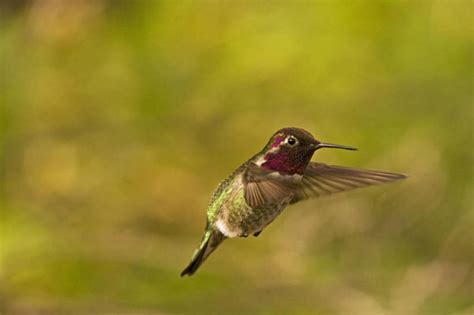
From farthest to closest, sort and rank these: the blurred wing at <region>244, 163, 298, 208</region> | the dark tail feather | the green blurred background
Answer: the green blurred background < the dark tail feather < the blurred wing at <region>244, 163, 298, 208</region>

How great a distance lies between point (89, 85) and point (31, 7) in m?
0.83

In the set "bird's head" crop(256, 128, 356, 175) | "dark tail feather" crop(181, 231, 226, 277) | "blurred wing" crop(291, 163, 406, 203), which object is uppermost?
"bird's head" crop(256, 128, 356, 175)

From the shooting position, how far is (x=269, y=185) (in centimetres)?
127

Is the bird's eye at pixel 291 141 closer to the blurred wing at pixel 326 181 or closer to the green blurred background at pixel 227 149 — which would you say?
the blurred wing at pixel 326 181

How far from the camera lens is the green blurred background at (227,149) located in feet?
11.5

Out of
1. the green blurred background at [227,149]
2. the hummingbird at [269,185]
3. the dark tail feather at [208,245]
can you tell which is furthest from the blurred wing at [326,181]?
the green blurred background at [227,149]

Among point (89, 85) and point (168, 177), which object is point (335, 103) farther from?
point (89, 85)

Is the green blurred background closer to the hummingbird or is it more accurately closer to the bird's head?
the hummingbird

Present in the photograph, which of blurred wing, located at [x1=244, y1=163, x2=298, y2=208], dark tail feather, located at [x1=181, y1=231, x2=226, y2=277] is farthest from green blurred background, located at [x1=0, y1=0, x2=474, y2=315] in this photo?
blurred wing, located at [x1=244, y1=163, x2=298, y2=208]

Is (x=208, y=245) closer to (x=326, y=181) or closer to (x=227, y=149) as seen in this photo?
(x=326, y=181)

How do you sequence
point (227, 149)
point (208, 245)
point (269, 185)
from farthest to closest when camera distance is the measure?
1. point (227, 149)
2. point (208, 245)
3. point (269, 185)

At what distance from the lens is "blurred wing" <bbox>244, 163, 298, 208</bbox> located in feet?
4.09

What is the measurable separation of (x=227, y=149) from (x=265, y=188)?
2710mm

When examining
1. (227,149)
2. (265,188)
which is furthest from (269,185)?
(227,149)
